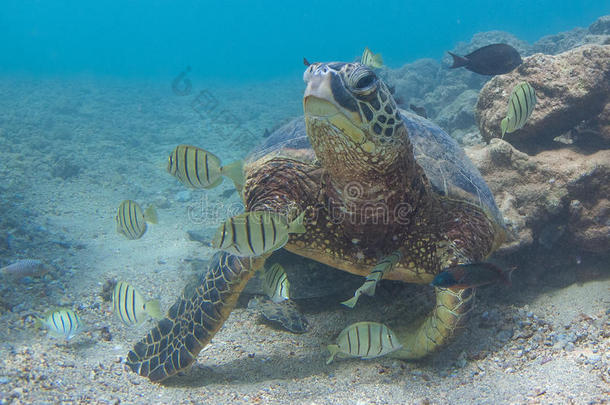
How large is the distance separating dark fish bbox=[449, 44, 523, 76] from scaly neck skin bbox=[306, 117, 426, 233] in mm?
2767

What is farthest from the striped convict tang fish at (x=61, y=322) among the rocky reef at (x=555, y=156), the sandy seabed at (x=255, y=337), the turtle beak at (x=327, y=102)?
the rocky reef at (x=555, y=156)

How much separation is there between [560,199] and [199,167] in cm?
385

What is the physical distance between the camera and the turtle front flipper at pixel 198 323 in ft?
8.36

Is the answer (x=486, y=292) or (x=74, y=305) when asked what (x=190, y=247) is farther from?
(x=486, y=292)

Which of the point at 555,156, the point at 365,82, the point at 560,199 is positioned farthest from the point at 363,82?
the point at 555,156

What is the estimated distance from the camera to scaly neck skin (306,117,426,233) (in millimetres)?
2283

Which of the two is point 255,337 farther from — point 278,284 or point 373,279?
point 373,279

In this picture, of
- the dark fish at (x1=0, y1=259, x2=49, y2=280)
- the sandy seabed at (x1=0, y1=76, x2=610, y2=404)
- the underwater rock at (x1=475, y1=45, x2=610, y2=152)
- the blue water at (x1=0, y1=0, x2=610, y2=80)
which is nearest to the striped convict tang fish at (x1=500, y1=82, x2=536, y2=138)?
the underwater rock at (x1=475, y1=45, x2=610, y2=152)

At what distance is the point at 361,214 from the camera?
273 cm

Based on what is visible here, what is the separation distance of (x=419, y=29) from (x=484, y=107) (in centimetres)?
11999

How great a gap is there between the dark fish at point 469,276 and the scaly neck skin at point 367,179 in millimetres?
817

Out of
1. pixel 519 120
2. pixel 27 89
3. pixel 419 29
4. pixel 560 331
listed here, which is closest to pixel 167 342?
pixel 560 331

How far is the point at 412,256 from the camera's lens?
2.90 meters

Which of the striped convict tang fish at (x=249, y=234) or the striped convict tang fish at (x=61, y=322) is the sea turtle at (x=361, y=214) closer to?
the striped convict tang fish at (x=61, y=322)
